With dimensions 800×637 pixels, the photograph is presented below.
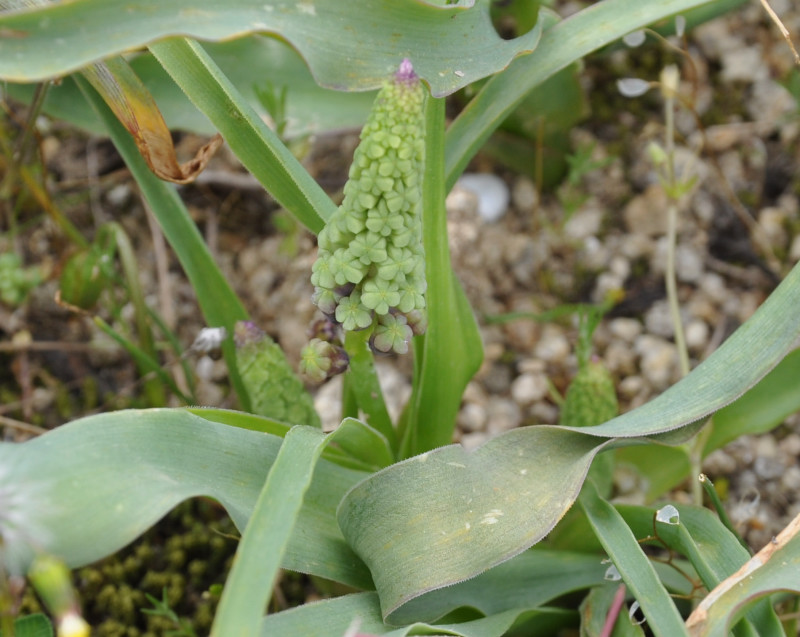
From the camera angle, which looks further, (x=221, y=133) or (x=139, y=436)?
(x=221, y=133)

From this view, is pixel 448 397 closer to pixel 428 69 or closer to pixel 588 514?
pixel 588 514

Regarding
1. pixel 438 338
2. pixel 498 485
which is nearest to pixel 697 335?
pixel 438 338

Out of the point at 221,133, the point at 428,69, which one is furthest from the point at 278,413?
the point at 428,69

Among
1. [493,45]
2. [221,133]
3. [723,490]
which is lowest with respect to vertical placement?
[723,490]

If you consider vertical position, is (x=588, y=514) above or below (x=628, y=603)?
above

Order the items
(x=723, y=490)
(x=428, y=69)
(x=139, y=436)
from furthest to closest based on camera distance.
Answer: (x=723, y=490), (x=428, y=69), (x=139, y=436)

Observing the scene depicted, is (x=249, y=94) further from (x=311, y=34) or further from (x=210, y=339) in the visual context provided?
(x=311, y=34)

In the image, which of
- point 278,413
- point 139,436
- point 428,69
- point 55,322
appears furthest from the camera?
point 55,322
